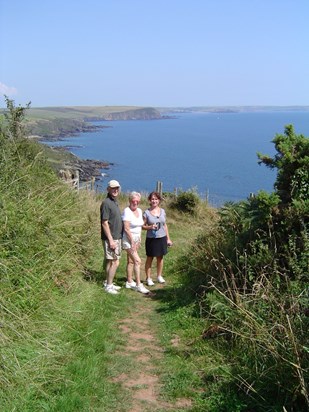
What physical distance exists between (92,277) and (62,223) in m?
1.36

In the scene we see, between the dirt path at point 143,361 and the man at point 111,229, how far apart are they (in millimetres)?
725

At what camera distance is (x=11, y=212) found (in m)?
5.89

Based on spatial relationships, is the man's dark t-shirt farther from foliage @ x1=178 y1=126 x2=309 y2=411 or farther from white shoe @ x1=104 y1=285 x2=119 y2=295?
foliage @ x1=178 y1=126 x2=309 y2=411

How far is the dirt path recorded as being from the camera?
4.46 m

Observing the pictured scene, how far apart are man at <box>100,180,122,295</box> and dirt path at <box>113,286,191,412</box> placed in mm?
725

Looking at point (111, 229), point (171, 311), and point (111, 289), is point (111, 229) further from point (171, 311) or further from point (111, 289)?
point (171, 311)

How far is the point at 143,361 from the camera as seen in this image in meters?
5.41

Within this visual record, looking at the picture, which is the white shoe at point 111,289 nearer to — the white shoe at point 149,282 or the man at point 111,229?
the man at point 111,229

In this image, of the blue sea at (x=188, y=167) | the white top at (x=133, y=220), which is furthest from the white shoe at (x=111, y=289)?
the blue sea at (x=188, y=167)

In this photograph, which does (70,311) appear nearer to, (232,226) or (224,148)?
(232,226)

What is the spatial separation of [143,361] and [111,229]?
2.93 m

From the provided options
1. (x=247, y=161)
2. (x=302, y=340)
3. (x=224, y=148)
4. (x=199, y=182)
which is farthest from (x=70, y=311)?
(x=224, y=148)

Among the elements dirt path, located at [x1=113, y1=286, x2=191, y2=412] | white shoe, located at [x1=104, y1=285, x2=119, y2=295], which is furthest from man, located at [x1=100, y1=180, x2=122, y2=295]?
dirt path, located at [x1=113, y1=286, x2=191, y2=412]

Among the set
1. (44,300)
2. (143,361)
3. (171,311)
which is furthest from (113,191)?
(143,361)
